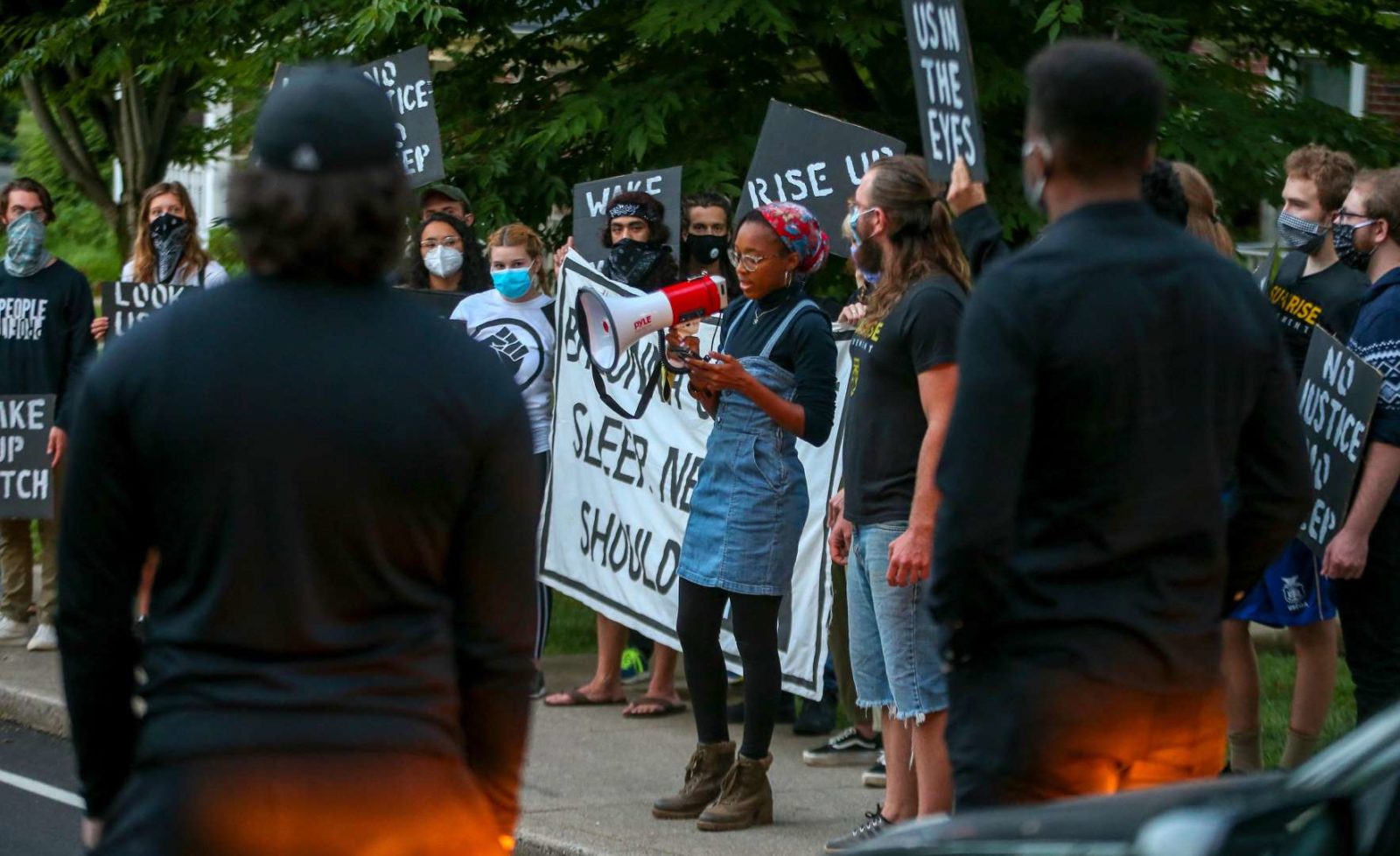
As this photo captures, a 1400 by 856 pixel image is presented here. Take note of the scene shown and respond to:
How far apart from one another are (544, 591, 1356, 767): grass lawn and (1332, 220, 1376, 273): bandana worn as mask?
145 centimetres

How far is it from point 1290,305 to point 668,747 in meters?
2.91

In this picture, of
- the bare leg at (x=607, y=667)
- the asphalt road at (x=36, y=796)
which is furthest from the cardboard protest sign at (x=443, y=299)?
the asphalt road at (x=36, y=796)

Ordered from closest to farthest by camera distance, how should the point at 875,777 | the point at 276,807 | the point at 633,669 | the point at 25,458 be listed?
the point at 276,807, the point at 875,777, the point at 633,669, the point at 25,458

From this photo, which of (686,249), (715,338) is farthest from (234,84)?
(715,338)

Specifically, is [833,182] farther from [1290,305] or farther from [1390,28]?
[1390,28]

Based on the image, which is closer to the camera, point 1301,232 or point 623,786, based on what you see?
point 1301,232

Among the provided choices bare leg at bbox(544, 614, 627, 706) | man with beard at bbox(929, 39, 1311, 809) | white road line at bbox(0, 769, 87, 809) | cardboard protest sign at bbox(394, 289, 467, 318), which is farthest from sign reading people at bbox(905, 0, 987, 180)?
white road line at bbox(0, 769, 87, 809)

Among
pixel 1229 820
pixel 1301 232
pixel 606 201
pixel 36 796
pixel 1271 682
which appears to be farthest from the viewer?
pixel 1271 682

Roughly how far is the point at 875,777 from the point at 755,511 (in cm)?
120

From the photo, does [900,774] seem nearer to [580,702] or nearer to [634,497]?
[634,497]

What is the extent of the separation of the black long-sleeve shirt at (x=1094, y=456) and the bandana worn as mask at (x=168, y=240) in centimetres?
619

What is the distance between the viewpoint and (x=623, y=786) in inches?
263

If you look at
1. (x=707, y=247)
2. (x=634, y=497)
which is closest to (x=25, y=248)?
(x=634, y=497)

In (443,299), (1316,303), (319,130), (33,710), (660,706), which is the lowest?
(33,710)
